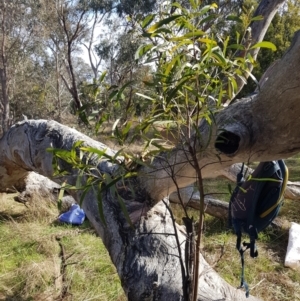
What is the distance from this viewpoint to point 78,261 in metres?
3.49

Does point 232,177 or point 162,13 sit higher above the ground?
point 162,13

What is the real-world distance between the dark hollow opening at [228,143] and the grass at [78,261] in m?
1.11

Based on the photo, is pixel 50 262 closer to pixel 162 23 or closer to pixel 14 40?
pixel 162 23

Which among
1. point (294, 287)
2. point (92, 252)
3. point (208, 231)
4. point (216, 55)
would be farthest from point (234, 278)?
point (216, 55)

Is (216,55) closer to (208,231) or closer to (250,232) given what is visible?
(250,232)

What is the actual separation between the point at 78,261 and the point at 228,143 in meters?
2.44

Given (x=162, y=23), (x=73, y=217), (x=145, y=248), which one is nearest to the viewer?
(x=162, y=23)

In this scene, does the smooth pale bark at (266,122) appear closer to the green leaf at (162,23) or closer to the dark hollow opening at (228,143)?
the dark hollow opening at (228,143)

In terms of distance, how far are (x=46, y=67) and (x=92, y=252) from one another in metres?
17.4

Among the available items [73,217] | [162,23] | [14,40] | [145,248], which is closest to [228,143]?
[162,23]

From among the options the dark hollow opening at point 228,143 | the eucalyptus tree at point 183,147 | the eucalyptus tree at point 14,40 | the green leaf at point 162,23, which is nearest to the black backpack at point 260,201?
the eucalyptus tree at point 183,147

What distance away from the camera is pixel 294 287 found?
3.27 meters

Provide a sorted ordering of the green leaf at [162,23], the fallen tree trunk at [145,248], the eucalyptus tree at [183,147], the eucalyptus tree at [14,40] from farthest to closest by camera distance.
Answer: the eucalyptus tree at [14,40] < the fallen tree trunk at [145,248] < the eucalyptus tree at [183,147] < the green leaf at [162,23]

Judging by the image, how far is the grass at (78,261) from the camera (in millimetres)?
→ 3059
